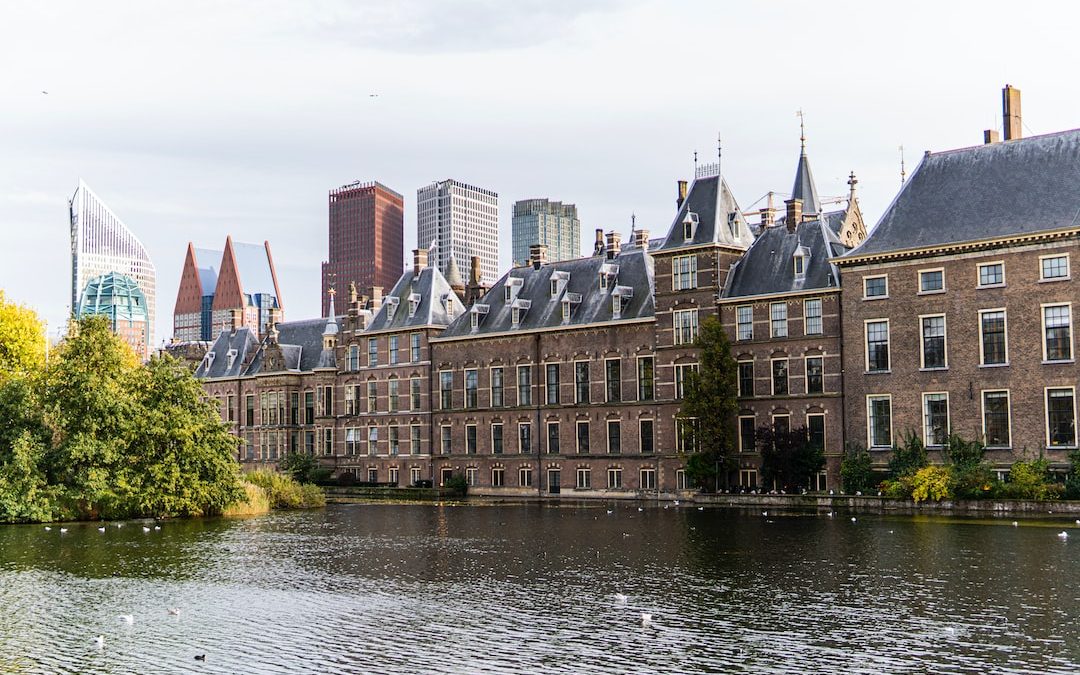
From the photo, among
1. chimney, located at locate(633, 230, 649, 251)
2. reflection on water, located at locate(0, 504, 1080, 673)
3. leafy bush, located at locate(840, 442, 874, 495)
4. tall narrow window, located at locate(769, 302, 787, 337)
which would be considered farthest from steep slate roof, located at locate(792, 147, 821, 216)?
reflection on water, located at locate(0, 504, 1080, 673)

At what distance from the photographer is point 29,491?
5219 cm

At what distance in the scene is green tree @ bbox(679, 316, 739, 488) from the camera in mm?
65438

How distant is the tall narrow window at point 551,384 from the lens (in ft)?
254

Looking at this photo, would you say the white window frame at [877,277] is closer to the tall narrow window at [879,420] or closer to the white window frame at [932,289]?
the white window frame at [932,289]

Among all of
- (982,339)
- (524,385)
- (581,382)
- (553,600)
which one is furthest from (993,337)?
(553,600)

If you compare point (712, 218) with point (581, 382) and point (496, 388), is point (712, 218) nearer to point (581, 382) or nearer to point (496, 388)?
point (581, 382)

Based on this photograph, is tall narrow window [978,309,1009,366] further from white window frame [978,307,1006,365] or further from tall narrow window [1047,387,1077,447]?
tall narrow window [1047,387,1077,447]

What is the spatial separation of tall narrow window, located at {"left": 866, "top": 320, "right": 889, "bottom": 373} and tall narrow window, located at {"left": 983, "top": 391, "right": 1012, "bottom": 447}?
5486 millimetres

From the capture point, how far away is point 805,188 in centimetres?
8906

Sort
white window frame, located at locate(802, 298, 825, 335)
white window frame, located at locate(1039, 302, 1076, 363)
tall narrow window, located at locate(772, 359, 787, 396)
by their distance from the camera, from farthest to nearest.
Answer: tall narrow window, located at locate(772, 359, 787, 396), white window frame, located at locate(802, 298, 825, 335), white window frame, located at locate(1039, 302, 1076, 363)

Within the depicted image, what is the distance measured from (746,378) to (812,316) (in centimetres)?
522

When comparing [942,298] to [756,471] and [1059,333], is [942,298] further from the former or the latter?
[756,471]

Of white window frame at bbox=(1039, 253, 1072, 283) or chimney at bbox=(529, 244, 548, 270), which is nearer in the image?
white window frame at bbox=(1039, 253, 1072, 283)

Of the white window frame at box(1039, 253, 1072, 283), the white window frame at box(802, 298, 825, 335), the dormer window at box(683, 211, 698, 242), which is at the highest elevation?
the dormer window at box(683, 211, 698, 242)
